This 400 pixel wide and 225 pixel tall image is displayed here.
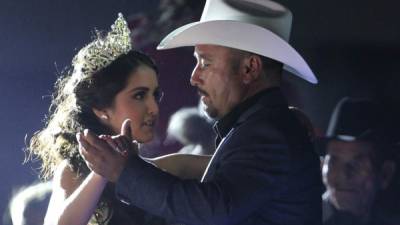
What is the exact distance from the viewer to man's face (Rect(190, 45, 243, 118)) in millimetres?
1697

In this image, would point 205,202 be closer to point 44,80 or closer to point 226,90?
point 226,90

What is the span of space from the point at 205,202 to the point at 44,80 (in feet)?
4.88

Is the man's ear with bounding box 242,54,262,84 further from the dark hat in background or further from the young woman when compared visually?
the dark hat in background

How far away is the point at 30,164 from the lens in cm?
282

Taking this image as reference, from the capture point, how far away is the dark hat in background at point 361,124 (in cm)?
268

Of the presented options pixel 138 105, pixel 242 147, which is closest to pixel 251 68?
pixel 242 147

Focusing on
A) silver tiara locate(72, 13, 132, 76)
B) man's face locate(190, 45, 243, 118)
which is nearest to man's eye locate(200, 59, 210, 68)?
man's face locate(190, 45, 243, 118)

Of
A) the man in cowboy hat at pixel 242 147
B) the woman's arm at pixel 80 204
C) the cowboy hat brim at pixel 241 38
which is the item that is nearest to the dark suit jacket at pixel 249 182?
the man in cowboy hat at pixel 242 147

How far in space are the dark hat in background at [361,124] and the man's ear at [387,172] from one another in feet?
0.18

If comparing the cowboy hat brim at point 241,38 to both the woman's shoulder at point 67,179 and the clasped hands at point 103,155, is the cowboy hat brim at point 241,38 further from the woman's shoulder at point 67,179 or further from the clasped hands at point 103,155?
the woman's shoulder at point 67,179

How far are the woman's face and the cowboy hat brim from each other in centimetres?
35

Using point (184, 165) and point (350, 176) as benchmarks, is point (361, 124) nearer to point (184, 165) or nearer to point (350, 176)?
point (350, 176)

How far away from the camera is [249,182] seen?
151 cm

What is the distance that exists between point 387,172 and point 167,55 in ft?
2.73
